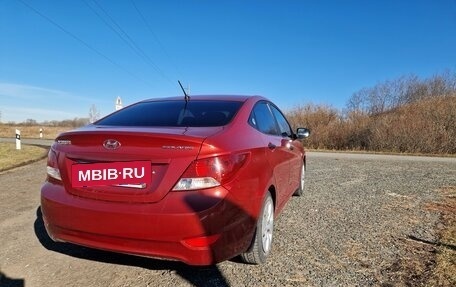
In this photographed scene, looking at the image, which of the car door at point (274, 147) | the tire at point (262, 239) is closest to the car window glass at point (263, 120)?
the car door at point (274, 147)

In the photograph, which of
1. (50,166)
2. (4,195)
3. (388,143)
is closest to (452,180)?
(50,166)

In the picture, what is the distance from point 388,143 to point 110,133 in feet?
78.9

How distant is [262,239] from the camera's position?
11.0 feet

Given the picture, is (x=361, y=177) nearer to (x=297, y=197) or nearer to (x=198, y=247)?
(x=297, y=197)

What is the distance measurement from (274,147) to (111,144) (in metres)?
1.78

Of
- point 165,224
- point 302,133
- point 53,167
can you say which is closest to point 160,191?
point 165,224

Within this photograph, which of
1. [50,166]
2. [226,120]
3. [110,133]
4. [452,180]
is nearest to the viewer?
[110,133]

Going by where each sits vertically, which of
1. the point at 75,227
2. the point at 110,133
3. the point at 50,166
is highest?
the point at 110,133

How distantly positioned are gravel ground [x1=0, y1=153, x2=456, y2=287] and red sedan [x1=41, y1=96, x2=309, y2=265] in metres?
0.38

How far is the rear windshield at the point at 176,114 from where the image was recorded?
3322mm

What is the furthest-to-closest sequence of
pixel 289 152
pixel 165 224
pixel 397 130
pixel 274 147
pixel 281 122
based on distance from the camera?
pixel 397 130 → pixel 281 122 → pixel 289 152 → pixel 274 147 → pixel 165 224

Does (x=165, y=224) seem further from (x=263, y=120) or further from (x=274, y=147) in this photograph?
(x=263, y=120)

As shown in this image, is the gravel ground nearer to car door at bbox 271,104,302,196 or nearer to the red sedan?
the red sedan

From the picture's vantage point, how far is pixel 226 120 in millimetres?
3328
